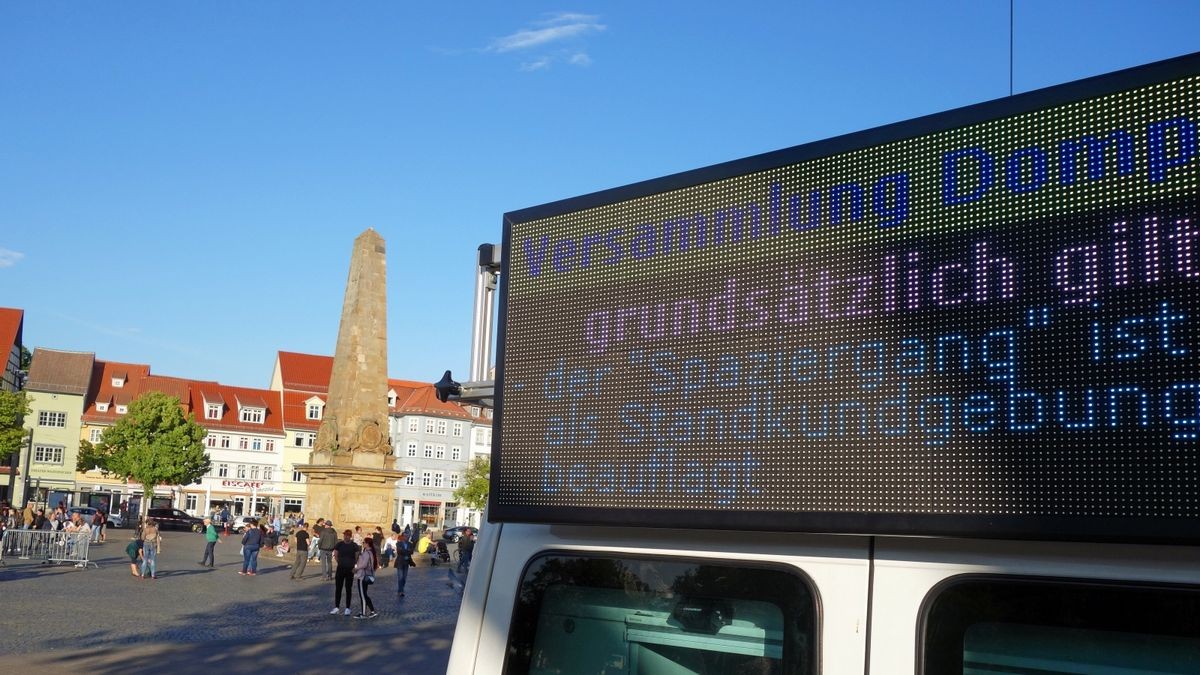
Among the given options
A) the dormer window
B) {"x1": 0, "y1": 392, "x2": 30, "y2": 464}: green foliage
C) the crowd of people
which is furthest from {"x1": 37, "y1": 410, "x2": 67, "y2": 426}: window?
the crowd of people

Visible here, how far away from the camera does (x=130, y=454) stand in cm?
7231

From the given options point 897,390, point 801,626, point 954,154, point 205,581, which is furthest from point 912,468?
point 205,581

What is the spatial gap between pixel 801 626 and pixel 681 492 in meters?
0.39

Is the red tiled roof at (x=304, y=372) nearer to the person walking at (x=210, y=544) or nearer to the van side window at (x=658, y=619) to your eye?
the person walking at (x=210, y=544)

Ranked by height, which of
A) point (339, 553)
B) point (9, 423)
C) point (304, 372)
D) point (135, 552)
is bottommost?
point (135, 552)

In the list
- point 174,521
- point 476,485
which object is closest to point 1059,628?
point 174,521

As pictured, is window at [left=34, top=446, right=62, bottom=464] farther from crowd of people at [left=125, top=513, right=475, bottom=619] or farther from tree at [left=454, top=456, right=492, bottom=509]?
crowd of people at [left=125, top=513, right=475, bottom=619]

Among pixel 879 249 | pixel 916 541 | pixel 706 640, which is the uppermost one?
pixel 879 249

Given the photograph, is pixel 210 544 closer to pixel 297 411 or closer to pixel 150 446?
pixel 150 446

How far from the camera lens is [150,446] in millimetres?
72812

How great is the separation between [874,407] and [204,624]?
18.5 meters

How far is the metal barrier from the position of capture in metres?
32.3

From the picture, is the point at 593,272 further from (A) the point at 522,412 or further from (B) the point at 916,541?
(B) the point at 916,541

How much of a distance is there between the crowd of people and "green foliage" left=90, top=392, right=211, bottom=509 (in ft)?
84.8
